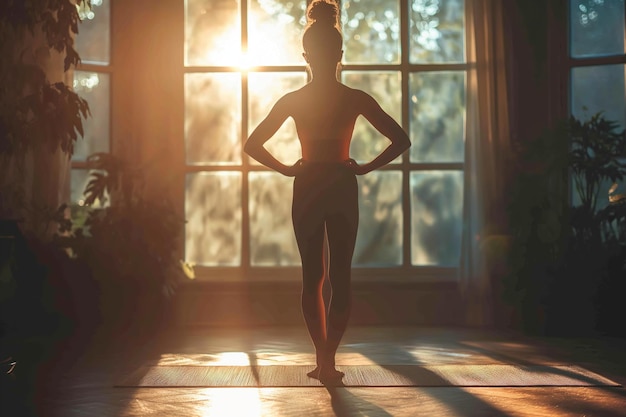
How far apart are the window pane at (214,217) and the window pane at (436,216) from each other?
44.6 inches

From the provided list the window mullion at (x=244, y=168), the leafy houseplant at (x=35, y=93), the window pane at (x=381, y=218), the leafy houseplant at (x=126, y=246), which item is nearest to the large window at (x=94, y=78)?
the leafy houseplant at (x=126, y=246)

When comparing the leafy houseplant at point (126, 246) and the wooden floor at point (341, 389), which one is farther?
the leafy houseplant at point (126, 246)

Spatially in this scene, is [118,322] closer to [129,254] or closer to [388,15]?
[129,254]

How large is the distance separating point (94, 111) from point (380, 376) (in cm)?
315

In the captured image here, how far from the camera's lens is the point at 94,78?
245 inches

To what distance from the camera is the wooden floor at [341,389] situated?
3078 millimetres

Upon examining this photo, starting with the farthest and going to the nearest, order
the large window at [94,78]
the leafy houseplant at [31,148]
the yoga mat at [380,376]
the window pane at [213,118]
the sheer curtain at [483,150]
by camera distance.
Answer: the window pane at [213,118], the large window at [94,78], the sheer curtain at [483,150], the leafy houseplant at [31,148], the yoga mat at [380,376]

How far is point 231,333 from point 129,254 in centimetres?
77

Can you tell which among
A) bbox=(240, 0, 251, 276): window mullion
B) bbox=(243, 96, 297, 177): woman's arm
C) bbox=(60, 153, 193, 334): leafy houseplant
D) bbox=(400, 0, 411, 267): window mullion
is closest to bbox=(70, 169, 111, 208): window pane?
bbox=(60, 153, 193, 334): leafy houseplant

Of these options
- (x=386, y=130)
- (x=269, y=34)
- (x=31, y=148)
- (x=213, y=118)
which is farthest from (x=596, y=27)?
(x=31, y=148)

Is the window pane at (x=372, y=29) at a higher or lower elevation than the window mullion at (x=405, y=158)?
higher

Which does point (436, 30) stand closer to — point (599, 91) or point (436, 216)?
point (599, 91)

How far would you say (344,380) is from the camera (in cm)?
371

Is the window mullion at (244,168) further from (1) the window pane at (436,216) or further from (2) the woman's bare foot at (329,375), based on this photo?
(2) the woman's bare foot at (329,375)
